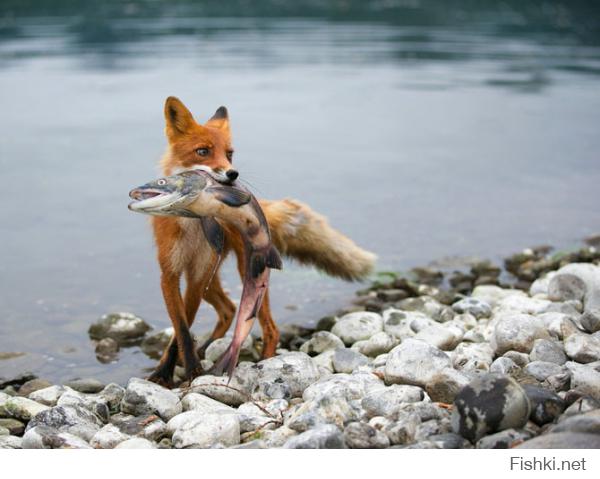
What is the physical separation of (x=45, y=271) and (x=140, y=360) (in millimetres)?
2200

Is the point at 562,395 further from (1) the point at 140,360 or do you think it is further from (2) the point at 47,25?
(2) the point at 47,25

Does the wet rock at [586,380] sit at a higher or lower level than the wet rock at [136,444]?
higher

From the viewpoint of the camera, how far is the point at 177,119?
5.46 meters

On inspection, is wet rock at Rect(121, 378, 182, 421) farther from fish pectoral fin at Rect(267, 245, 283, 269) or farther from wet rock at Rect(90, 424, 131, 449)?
fish pectoral fin at Rect(267, 245, 283, 269)

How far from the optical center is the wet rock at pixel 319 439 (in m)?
3.86

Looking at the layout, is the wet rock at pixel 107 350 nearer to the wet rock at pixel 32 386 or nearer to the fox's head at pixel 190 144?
the wet rock at pixel 32 386

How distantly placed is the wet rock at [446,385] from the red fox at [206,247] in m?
1.65

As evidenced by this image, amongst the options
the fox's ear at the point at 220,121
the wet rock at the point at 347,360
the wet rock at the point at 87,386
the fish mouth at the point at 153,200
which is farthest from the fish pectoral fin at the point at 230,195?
the wet rock at the point at 87,386

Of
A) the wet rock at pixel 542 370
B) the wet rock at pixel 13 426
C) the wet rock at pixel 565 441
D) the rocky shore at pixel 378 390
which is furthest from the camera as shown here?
the wet rock at pixel 13 426

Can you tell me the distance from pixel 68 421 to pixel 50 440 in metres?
0.35

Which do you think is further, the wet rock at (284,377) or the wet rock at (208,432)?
the wet rock at (284,377)

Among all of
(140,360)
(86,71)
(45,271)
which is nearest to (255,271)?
(140,360)

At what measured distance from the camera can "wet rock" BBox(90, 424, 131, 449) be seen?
4.50 meters

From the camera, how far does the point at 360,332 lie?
6520 mm
